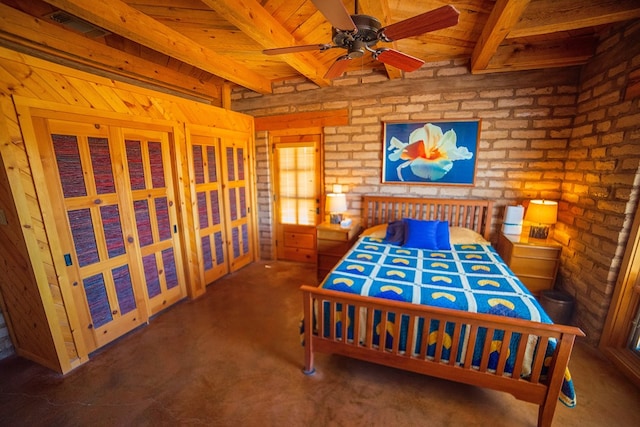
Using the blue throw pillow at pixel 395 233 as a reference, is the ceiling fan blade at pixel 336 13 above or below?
above

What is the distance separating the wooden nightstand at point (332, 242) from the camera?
137 inches

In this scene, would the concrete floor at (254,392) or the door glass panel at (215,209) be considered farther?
the door glass panel at (215,209)

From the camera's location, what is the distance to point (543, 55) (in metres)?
2.70

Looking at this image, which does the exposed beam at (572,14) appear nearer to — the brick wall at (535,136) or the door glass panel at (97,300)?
the brick wall at (535,136)

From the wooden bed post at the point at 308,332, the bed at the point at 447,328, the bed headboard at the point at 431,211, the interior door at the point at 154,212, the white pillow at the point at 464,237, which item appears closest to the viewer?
the bed at the point at 447,328

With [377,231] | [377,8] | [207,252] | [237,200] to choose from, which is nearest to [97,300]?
[207,252]

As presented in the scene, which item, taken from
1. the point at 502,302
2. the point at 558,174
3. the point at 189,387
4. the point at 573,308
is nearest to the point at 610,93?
the point at 558,174

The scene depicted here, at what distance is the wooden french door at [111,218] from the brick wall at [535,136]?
181 cm

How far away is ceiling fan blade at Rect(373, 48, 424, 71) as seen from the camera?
1.78 metres

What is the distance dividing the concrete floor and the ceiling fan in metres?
2.37

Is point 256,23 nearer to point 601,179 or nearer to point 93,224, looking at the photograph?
point 93,224

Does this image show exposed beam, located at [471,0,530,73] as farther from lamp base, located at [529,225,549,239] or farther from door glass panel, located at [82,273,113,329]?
door glass panel, located at [82,273,113,329]

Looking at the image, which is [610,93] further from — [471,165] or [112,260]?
[112,260]

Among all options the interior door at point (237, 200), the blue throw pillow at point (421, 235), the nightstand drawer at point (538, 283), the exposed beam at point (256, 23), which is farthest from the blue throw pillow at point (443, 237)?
the interior door at point (237, 200)
